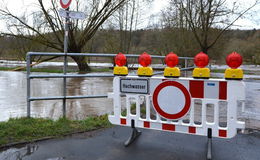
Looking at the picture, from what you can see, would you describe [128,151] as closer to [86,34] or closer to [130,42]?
[86,34]

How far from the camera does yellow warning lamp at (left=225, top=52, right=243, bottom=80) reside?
296cm

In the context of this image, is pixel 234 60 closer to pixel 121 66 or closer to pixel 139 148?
pixel 121 66

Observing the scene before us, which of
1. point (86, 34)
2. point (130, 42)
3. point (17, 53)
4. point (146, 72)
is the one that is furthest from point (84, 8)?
point (17, 53)

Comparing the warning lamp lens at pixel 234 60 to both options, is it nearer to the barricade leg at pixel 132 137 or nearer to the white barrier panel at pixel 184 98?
the white barrier panel at pixel 184 98

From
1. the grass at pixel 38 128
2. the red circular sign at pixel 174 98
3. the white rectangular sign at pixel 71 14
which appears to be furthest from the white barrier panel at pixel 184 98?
the white rectangular sign at pixel 71 14

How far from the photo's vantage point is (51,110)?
5.95m

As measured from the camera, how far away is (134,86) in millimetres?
3631

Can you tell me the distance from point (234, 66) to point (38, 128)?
308 cm

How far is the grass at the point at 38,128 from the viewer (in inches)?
147

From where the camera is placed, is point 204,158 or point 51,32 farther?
point 51,32

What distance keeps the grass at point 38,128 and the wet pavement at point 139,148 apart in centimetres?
21

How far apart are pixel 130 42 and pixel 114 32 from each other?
1.98m

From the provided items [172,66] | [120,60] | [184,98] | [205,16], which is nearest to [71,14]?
[120,60]

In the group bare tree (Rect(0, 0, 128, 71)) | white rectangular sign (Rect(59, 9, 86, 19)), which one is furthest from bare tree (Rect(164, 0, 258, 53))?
white rectangular sign (Rect(59, 9, 86, 19))
